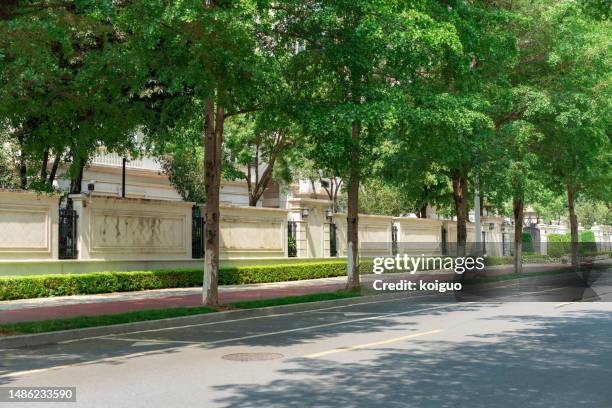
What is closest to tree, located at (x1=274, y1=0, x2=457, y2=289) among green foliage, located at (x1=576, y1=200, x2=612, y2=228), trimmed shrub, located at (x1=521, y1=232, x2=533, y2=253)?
trimmed shrub, located at (x1=521, y1=232, x2=533, y2=253)

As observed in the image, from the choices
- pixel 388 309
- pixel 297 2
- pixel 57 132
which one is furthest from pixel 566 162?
pixel 57 132

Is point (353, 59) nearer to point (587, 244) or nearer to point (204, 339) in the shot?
point (204, 339)

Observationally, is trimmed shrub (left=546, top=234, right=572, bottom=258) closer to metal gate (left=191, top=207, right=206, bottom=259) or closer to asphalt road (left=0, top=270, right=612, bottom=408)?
metal gate (left=191, top=207, right=206, bottom=259)

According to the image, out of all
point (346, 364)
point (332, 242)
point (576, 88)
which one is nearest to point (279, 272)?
point (332, 242)

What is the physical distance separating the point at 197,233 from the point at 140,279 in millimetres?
4627

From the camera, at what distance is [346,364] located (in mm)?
9938

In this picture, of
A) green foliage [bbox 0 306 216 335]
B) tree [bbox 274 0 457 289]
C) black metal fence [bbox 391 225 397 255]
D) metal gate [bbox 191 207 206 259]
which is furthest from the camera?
black metal fence [bbox 391 225 397 255]

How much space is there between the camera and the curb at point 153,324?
1296 centimetres

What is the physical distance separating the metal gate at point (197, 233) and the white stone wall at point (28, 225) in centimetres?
647

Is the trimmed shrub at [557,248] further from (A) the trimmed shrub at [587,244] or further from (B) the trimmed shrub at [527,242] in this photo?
(B) the trimmed shrub at [527,242]

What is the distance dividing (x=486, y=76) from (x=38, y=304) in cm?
1600

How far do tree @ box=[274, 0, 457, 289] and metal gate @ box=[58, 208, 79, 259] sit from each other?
360 inches

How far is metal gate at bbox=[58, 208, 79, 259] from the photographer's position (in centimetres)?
2448

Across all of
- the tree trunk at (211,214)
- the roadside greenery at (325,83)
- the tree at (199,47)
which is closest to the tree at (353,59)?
the roadside greenery at (325,83)
